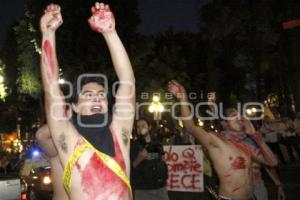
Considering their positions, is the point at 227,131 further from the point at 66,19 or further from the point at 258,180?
the point at 66,19

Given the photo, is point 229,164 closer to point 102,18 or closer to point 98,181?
point 98,181

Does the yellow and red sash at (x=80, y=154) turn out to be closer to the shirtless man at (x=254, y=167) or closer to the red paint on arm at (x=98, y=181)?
the red paint on arm at (x=98, y=181)

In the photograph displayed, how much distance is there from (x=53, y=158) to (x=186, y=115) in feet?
5.37

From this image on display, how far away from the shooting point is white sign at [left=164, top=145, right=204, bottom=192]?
13.4 metres

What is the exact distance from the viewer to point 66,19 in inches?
1455

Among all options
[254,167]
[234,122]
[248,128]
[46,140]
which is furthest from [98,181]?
[254,167]

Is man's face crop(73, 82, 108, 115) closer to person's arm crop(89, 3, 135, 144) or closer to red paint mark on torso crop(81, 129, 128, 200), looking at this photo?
person's arm crop(89, 3, 135, 144)

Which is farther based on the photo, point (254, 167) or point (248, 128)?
point (254, 167)

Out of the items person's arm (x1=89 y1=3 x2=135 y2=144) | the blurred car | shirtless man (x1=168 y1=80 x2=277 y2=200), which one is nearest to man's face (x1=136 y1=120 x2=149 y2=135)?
shirtless man (x1=168 y1=80 x2=277 y2=200)

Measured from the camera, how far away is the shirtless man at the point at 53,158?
489cm

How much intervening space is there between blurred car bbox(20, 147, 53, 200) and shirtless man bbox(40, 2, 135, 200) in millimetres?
9983

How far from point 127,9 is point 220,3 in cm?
942

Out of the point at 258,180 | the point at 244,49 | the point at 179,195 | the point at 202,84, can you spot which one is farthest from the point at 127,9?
the point at 258,180

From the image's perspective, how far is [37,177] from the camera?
1403 cm
